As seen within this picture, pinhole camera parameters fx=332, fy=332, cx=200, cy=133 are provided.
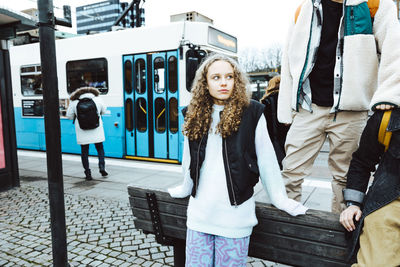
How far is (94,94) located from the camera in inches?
264

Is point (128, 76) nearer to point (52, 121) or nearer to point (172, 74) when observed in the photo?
point (172, 74)

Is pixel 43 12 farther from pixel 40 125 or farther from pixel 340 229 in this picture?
pixel 40 125

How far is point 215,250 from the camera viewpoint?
1773 millimetres

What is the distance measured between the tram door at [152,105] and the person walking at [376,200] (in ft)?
19.0

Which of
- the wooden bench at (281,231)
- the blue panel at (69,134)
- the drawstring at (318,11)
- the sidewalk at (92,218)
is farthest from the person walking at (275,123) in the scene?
the blue panel at (69,134)

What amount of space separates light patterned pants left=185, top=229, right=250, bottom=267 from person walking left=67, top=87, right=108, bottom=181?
4988mm

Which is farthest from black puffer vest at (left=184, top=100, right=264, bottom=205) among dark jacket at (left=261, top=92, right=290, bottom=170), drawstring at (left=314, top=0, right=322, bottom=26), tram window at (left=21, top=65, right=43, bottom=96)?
tram window at (left=21, top=65, right=43, bottom=96)

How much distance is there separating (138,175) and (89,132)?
50.5 inches

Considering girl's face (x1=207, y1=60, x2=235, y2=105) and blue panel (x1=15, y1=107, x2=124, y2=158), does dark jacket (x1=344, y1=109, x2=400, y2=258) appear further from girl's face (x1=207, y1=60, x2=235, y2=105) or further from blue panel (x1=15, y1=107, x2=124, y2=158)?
blue panel (x1=15, y1=107, x2=124, y2=158)

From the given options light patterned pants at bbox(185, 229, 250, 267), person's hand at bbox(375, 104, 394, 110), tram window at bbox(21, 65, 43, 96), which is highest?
tram window at bbox(21, 65, 43, 96)

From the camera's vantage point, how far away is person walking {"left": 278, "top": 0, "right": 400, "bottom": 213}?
6.70 feet

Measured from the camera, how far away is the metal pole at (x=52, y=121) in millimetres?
2408

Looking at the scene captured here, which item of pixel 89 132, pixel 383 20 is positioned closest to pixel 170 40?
pixel 89 132

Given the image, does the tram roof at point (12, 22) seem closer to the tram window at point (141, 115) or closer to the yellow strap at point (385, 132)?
the tram window at point (141, 115)
